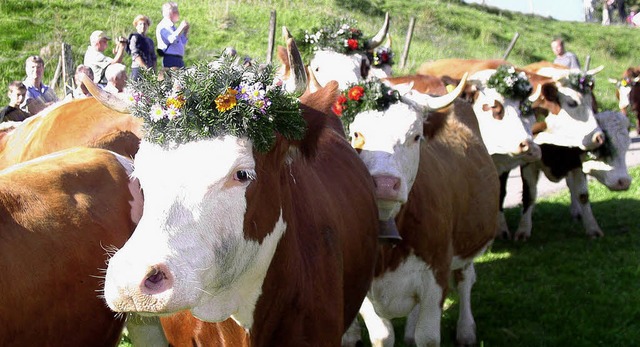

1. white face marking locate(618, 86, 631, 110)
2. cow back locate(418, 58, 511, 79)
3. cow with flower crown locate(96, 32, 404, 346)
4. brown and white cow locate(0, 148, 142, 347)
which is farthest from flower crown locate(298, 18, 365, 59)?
white face marking locate(618, 86, 631, 110)

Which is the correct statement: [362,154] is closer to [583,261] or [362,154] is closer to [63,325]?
[63,325]

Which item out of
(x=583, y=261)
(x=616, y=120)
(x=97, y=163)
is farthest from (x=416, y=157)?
(x=616, y=120)

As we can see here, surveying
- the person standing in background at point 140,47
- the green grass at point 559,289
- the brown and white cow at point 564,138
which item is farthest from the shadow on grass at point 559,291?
the person standing in background at point 140,47

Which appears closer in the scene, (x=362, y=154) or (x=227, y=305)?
(x=227, y=305)

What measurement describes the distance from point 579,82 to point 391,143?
207 inches

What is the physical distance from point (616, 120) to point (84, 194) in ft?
24.9

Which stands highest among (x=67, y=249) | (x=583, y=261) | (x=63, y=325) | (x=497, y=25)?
(x=67, y=249)

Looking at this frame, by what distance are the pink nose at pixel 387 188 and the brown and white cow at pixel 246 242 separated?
1.74ft

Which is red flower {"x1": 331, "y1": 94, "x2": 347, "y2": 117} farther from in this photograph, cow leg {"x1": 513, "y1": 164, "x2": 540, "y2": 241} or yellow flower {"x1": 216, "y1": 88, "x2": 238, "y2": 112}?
cow leg {"x1": 513, "y1": 164, "x2": 540, "y2": 241}

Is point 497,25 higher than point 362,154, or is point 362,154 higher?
point 362,154

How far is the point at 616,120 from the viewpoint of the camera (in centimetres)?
1005

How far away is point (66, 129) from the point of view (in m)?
5.77

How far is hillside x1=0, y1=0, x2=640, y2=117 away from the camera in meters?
16.9

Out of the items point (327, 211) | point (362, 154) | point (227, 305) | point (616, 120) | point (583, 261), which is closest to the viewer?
point (227, 305)
